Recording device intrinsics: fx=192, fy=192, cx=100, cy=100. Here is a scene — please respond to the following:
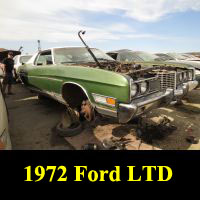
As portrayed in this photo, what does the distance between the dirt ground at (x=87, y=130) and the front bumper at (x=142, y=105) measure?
28 centimetres

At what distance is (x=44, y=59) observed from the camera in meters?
4.51

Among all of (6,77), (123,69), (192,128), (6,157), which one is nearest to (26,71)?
(6,77)

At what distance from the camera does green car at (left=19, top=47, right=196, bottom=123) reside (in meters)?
2.57

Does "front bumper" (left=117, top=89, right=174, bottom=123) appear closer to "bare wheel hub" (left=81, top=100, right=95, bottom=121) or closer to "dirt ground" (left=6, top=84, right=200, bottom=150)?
"dirt ground" (left=6, top=84, right=200, bottom=150)

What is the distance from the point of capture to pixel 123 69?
3459 mm

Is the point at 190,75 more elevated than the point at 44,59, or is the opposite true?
the point at 44,59

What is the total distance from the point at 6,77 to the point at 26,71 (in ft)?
7.47

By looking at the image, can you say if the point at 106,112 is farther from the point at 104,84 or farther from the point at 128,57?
the point at 128,57

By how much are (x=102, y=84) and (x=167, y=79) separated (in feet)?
4.06

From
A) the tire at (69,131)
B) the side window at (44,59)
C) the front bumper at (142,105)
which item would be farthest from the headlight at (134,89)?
the side window at (44,59)

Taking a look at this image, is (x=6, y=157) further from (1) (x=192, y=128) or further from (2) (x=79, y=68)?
(1) (x=192, y=128)

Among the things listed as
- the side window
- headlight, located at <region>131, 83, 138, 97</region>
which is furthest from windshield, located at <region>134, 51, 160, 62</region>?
headlight, located at <region>131, 83, 138, 97</region>

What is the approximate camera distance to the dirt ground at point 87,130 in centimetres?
305

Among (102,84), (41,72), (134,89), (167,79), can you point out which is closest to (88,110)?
(102,84)
